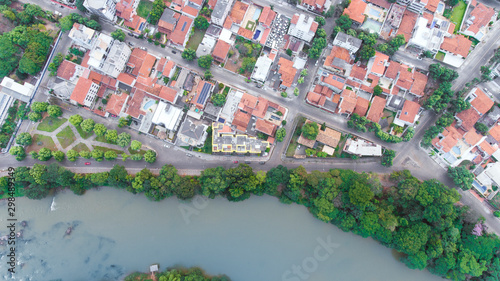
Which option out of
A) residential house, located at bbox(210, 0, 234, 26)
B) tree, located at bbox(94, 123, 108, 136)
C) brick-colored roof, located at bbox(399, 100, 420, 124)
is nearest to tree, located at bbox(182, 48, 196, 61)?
residential house, located at bbox(210, 0, 234, 26)

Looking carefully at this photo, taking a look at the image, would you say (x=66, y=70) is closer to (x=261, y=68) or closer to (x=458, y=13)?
(x=261, y=68)

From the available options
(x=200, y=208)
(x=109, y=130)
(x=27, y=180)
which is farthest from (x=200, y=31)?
(x=27, y=180)

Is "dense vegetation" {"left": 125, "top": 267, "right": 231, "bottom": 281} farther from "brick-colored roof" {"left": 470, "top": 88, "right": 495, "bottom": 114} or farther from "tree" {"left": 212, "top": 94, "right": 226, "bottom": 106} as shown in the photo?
"brick-colored roof" {"left": 470, "top": 88, "right": 495, "bottom": 114}

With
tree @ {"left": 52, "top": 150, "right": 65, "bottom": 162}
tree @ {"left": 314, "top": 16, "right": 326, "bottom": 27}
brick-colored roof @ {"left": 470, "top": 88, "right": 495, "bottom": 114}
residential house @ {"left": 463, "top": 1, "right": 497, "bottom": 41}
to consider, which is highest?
residential house @ {"left": 463, "top": 1, "right": 497, "bottom": 41}

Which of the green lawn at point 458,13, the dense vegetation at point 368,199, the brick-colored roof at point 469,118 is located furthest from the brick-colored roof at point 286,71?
the green lawn at point 458,13

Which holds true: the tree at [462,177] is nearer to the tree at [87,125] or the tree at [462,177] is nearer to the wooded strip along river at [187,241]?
the wooded strip along river at [187,241]

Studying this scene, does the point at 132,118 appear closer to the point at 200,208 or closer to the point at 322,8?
the point at 200,208

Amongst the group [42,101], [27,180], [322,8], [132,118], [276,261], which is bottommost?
[27,180]
